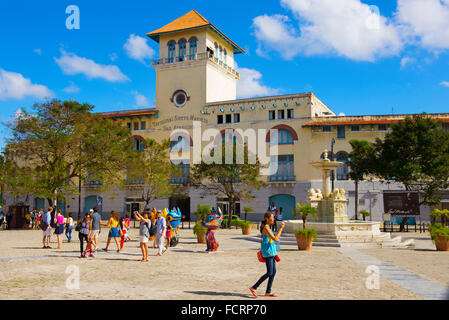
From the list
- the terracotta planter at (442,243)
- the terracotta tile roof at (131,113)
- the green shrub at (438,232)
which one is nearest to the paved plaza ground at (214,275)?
the terracotta planter at (442,243)

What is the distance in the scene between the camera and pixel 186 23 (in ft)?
165

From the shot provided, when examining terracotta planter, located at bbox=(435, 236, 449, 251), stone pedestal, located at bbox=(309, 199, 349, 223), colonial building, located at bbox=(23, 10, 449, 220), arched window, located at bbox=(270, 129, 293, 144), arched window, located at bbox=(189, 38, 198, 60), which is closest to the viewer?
terracotta planter, located at bbox=(435, 236, 449, 251)

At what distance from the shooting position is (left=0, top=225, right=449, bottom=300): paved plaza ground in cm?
802

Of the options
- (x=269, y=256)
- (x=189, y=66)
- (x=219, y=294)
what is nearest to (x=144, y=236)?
(x=219, y=294)

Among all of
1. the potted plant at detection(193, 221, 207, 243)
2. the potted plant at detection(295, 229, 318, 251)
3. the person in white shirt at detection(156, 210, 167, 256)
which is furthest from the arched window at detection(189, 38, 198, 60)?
the person in white shirt at detection(156, 210, 167, 256)

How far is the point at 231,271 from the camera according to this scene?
11148 mm

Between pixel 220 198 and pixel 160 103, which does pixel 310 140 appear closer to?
pixel 220 198

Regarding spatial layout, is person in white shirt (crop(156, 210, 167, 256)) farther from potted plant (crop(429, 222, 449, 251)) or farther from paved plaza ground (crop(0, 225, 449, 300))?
potted plant (crop(429, 222, 449, 251))

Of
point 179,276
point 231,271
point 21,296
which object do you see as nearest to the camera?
point 21,296

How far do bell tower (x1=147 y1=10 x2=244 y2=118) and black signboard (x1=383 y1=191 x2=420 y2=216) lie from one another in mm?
23668

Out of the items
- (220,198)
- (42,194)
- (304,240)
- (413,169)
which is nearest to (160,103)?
(220,198)

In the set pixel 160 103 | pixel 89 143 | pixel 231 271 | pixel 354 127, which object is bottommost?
pixel 231 271

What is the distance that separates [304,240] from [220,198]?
98.8ft

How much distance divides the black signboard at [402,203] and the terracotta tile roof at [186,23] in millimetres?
28194
